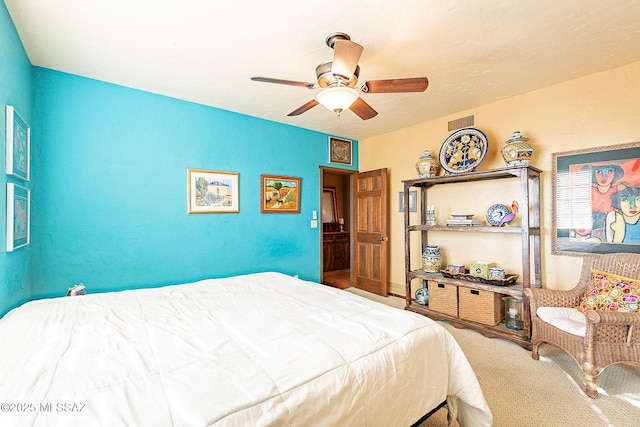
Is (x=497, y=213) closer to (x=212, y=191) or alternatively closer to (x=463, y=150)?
(x=463, y=150)

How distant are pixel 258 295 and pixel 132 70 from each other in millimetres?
2291

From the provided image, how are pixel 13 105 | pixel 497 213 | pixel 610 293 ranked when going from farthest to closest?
pixel 497 213 → pixel 610 293 → pixel 13 105

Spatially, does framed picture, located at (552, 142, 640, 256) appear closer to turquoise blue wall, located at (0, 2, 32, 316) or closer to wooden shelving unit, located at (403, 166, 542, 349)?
wooden shelving unit, located at (403, 166, 542, 349)

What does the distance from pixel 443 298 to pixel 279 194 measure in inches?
99.0

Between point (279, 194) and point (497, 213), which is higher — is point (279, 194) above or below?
above

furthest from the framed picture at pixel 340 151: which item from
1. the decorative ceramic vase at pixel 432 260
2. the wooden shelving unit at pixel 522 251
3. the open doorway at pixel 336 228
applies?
the decorative ceramic vase at pixel 432 260

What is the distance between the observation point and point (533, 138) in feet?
9.80

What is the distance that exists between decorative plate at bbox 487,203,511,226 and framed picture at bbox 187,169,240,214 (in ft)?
10.0

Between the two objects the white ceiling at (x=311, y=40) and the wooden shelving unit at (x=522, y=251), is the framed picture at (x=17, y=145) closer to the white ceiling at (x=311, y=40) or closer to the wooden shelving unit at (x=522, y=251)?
the white ceiling at (x=311, y=40)

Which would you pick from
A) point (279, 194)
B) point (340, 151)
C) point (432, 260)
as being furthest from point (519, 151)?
point (279, 194)

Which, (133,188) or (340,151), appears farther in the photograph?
(340,151)

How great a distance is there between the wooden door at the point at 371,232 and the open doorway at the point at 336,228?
1.09m

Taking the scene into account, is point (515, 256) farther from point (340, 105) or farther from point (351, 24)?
point (351, 24)

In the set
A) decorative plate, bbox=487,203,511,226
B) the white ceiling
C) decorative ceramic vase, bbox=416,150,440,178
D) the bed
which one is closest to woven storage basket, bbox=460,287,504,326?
decorative plate, bbox=487,203,511,226
